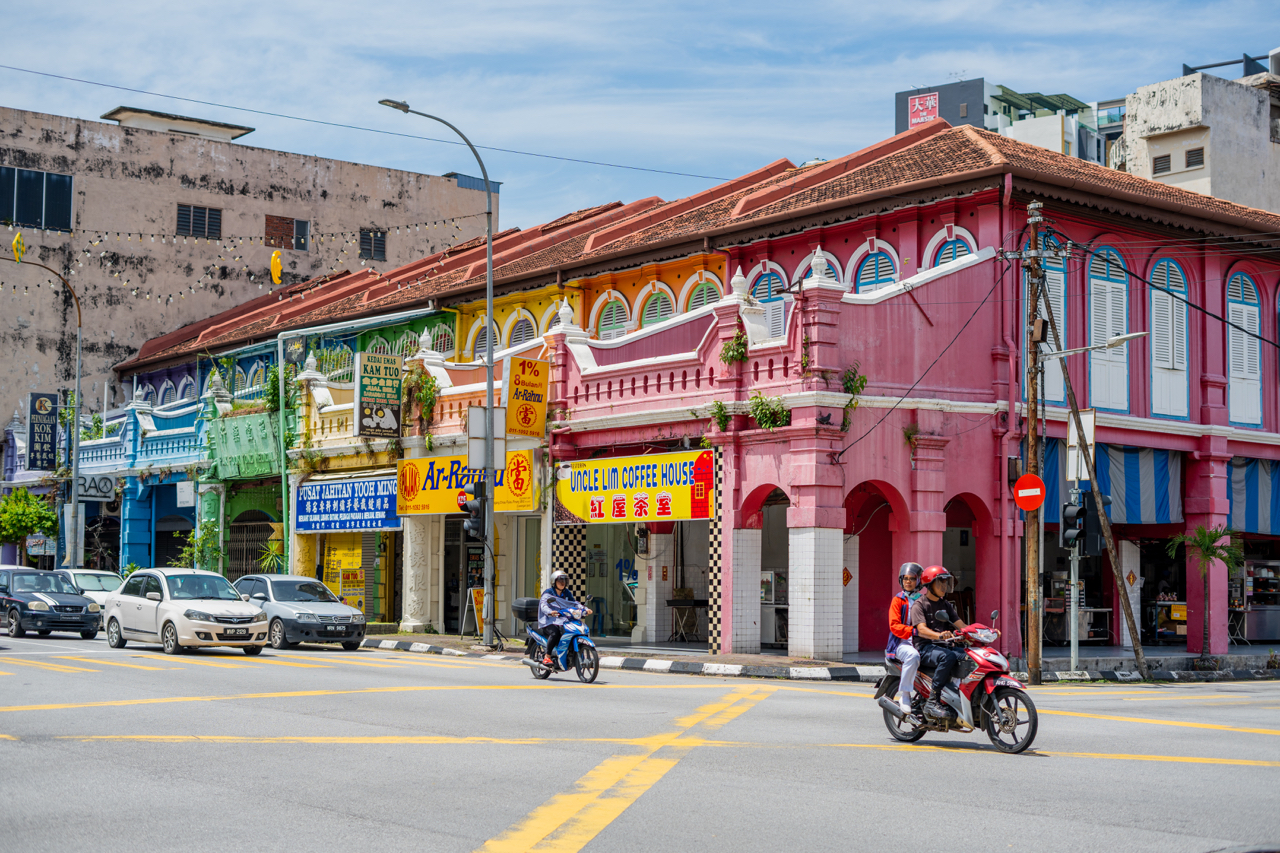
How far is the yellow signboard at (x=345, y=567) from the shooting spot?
34656 millimetres

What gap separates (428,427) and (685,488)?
854cm

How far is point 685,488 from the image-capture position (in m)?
25.1

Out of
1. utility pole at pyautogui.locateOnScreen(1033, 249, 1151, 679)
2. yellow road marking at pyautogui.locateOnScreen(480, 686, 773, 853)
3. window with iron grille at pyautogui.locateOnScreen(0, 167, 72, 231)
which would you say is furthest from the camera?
window with iron grille at pyautogui.locateOnScreen(0, 167, 72, 231)

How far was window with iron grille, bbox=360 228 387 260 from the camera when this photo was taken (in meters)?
53.0

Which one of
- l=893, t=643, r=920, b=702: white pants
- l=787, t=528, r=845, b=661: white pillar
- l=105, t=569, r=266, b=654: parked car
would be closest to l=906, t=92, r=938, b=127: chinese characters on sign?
l=787, t=528, r=845, b=661: white pillar

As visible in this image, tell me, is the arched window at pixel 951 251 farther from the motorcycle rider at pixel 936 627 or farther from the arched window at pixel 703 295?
the motorcycle rider at pixel 936 627

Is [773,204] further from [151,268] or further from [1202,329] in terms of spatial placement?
[151,268]

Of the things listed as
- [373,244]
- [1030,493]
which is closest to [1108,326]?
[1030,493]

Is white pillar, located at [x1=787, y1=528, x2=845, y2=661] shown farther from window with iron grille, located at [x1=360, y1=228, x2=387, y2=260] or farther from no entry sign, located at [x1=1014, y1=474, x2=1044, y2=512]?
window with iron grille, located at [x1=360, y1=228, x2=387, y2=260]

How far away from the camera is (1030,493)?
70.2 feet

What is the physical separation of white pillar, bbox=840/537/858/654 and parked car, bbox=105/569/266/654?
34.3 feet

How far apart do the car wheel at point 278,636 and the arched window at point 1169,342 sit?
693 inches

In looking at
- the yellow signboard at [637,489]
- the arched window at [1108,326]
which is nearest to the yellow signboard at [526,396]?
the yellow signboard at [637,489]

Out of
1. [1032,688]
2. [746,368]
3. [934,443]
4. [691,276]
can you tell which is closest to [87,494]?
[691,276]
